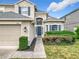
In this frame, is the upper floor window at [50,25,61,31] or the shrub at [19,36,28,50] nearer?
the shrub at [19,36,28,50]

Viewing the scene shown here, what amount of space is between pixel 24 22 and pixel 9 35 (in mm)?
2138

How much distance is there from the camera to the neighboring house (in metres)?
21.2

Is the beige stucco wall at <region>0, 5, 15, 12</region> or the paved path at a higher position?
the beige stucco wall at <region>0, 5, 15, 12</region>

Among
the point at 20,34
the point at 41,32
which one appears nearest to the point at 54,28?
the point at 41,32

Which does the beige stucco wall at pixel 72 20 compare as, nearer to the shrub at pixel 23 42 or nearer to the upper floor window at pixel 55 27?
the upper floor window at pixel 55 27

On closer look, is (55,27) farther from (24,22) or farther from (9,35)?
(9,35)

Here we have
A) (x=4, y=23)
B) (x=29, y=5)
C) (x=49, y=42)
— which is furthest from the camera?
(x=29, y=5)

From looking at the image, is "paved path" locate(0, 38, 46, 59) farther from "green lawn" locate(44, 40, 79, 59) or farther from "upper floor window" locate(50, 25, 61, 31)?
"upper floor window" locate(50, 25, 61, 31)

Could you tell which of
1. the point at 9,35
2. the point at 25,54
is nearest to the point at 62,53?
the point at 25,54

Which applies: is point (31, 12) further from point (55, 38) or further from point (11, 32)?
point (11, 32)

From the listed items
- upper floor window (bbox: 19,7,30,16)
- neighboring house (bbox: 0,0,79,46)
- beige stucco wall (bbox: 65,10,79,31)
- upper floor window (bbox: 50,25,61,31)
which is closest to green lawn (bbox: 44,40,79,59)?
neighboring house (bbox: 0,0,79,46)

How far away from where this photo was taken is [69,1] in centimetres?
6781

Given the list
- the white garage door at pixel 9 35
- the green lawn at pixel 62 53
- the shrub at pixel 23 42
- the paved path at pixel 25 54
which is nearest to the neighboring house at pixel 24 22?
the white garage door at pixel 9 35

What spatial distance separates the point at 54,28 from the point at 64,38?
12348 mm
